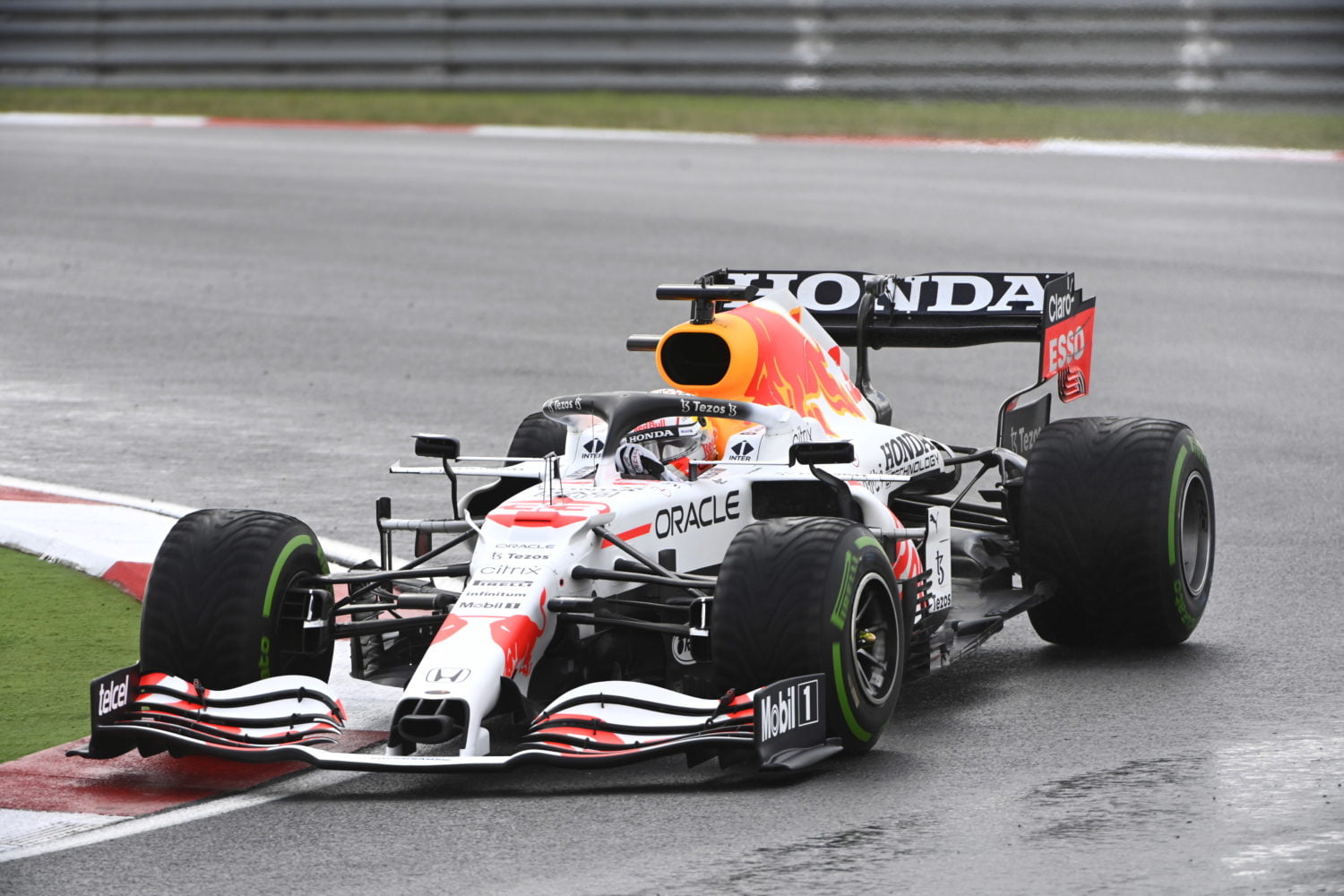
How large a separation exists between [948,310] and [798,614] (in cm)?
308

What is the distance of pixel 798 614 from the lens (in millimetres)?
6418

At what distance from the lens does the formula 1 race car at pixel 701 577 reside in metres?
6.41

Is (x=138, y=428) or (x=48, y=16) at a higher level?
(x=48, y=16)

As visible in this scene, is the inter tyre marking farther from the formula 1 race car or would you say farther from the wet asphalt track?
the wet asphalt track

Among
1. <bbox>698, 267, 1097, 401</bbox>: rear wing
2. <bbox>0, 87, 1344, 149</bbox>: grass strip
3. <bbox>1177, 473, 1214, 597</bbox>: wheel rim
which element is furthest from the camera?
<bbox>0, 87, 1344, 149</bbox>: grass strip

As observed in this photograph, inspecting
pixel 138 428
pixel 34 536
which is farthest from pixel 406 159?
pixel 34 536

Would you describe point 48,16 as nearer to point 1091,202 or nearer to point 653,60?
point 653,60

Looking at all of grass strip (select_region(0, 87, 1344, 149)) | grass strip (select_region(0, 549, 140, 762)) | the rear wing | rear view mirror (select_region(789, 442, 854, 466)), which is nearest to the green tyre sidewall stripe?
rear view mirror (select_region(789, 442, 854, 466))

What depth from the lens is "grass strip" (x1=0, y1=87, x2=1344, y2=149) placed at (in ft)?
82.6

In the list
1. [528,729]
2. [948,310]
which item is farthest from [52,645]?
[948,310]

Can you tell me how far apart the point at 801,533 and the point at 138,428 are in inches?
261

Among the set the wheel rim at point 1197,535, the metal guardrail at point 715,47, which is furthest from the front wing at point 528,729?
the metal guardrail at point 715,47

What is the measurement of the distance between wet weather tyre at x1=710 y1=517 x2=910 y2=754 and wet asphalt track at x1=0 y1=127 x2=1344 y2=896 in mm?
226

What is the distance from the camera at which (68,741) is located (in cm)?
698
